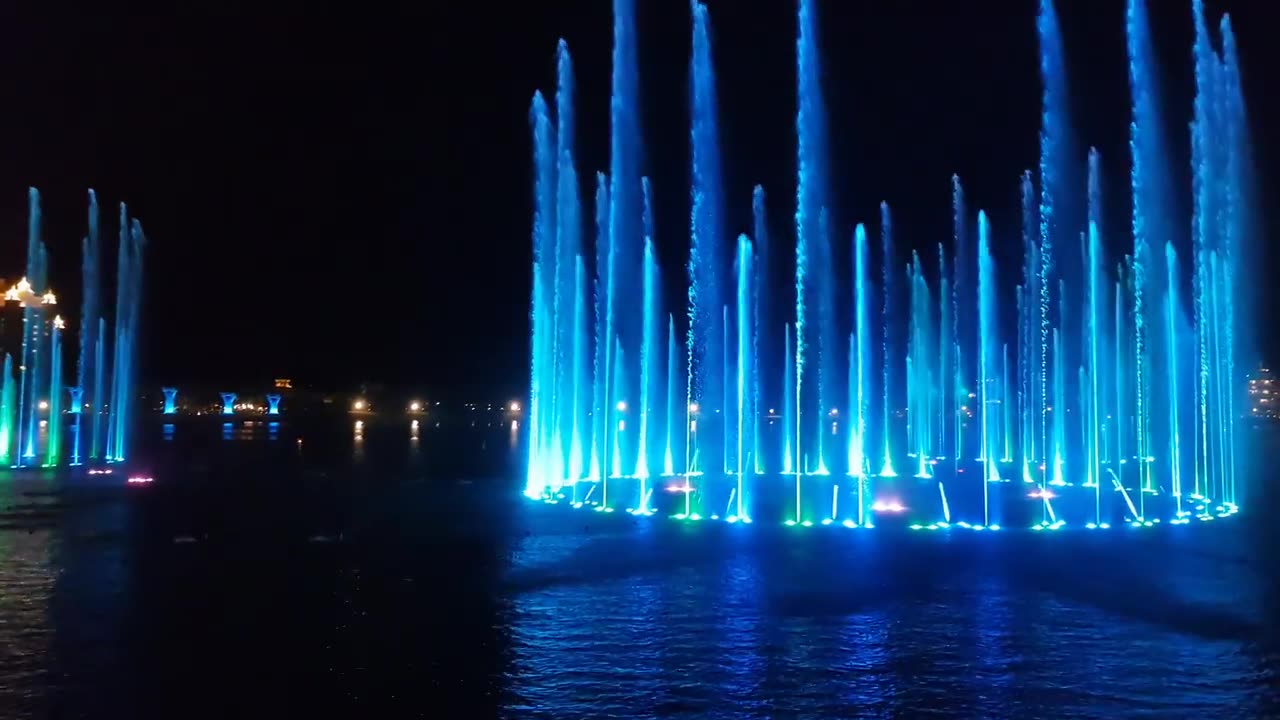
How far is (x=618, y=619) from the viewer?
8.73 meters

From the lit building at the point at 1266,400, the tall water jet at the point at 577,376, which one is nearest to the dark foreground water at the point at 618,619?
the tall water jet at the point at 577,376

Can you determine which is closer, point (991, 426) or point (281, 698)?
point (281, 698)

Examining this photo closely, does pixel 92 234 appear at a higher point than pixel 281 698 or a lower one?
higher

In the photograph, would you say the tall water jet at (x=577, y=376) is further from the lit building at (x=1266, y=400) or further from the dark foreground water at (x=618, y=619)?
the lit building at (x=1266, y=400)

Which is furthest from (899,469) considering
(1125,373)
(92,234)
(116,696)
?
(92,234)

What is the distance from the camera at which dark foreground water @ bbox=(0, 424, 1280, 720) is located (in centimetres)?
655

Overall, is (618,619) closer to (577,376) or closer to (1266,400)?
(577,376)

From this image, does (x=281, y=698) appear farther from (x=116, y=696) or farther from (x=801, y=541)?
(x=801, y=541)

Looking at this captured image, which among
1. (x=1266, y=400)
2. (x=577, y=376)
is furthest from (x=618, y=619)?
(x=1266, y=400)

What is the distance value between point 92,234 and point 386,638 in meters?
31.2

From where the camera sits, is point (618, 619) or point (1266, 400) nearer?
point (618, 619)

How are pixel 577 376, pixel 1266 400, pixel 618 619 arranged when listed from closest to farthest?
pixel 618 619
pixel 577 376
pixel 1266 400

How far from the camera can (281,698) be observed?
21.4 feet

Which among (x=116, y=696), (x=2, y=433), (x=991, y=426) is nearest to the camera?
(x=116, y=696)
